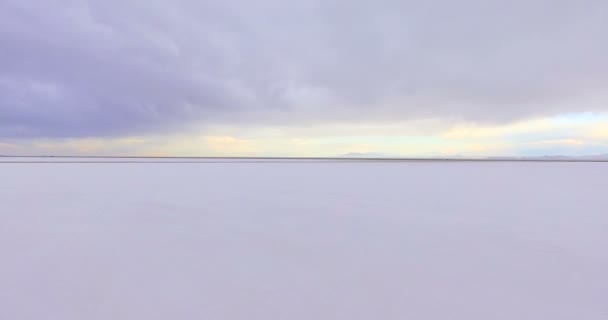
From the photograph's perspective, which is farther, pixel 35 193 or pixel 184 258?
pixel 35 193

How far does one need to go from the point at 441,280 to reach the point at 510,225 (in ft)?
10.5

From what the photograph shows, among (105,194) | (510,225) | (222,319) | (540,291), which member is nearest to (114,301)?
(222,319)

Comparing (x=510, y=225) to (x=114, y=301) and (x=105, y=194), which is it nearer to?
(x=114, y=301)

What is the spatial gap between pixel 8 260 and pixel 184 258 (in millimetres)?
1967

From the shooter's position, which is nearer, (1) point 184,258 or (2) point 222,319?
(2) point 222,319

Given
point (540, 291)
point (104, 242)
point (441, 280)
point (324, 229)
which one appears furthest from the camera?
point (324, 229)

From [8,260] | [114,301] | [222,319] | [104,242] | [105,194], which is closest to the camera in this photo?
[222,319]

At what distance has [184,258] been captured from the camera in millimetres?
3695

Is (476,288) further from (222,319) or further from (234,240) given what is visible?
(234,240)

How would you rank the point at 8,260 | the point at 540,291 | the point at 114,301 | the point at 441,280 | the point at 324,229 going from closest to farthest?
1. the point at 114,301
2. the point at 540,291
3. the point at 441,280
4. the point at 8,260
5. the point at 324,229

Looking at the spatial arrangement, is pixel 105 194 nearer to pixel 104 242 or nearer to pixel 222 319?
pixel 104 242

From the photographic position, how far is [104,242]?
4340mm

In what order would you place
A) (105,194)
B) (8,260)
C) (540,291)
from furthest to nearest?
1. (105,194)
2. (8,260)
3. (540,291)

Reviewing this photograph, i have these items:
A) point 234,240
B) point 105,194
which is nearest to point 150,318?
point 234,240
